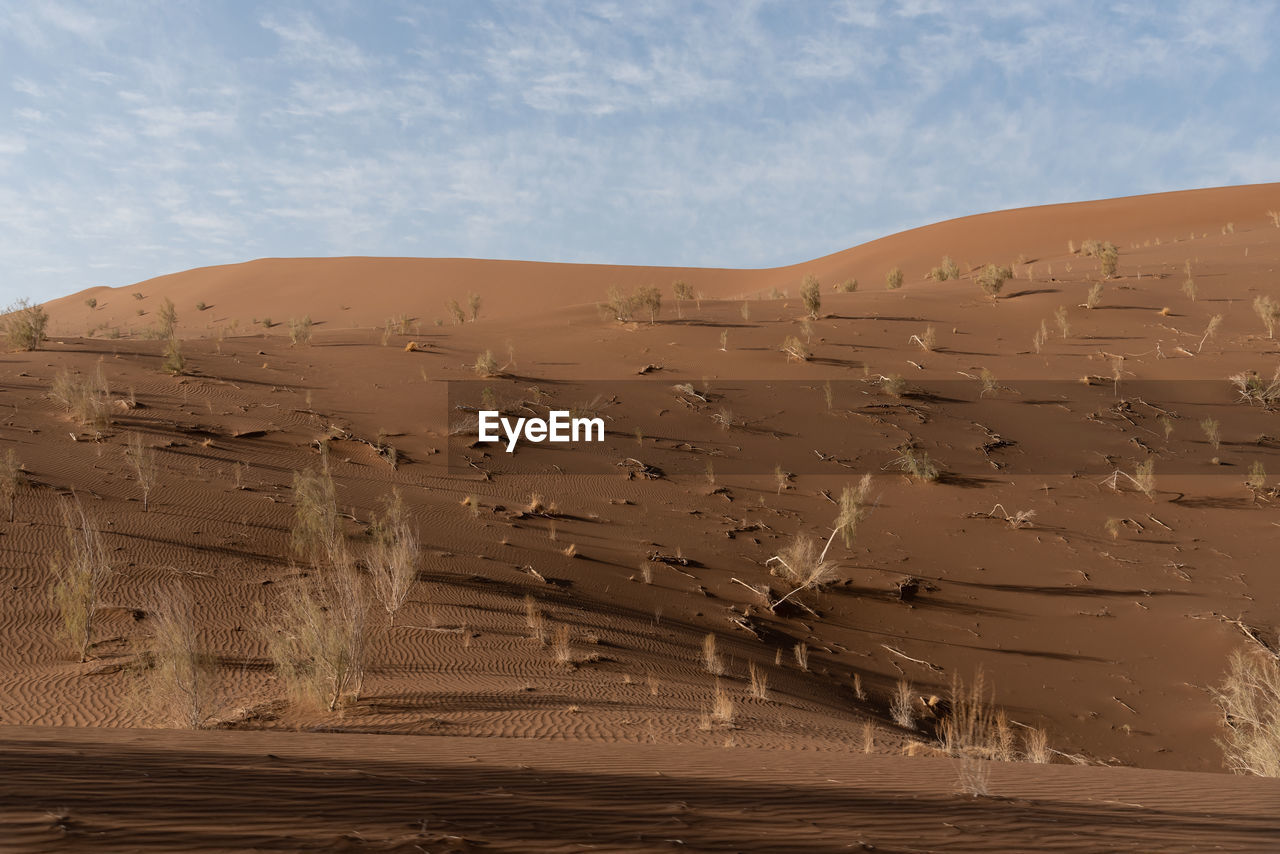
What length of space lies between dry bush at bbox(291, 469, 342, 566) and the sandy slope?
1.11 feet

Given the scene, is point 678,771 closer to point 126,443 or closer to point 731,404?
point 126,443

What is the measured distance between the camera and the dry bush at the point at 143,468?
11.1 m

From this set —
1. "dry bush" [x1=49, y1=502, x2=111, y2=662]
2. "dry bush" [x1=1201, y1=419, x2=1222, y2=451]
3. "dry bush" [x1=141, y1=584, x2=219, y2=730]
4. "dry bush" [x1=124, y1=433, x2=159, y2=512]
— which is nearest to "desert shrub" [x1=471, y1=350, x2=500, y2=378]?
"dry bush" [x1=124, y1=433, x2=159, y2=512]

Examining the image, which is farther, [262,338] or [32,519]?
[262,338]

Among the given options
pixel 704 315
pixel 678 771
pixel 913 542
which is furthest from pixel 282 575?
pixel 704 315

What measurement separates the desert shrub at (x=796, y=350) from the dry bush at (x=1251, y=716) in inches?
469

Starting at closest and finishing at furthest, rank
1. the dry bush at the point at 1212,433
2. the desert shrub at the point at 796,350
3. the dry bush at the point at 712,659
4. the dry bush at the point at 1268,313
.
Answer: the dry bush at the point at 712,659 < the dry bush at the point at 1212,433 < the desert shrub at the point at 796,350 < the dry bush at the point at 1268,313

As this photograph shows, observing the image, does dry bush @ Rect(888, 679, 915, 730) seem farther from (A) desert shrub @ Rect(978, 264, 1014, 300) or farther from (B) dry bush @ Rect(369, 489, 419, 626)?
(A) desert shrub @ Rect(978, 264, 1014, 300)

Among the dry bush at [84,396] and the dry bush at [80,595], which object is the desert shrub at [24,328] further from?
the dry bush at [80,595]

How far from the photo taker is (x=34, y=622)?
26.7 feet

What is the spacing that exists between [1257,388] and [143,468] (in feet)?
72.9

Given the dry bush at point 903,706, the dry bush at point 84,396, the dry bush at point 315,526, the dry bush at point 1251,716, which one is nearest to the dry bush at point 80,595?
the dry bush at point 315,526

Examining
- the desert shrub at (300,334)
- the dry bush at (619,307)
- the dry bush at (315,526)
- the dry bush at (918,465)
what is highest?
the dry bush at (619,307)

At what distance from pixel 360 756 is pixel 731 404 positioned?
580 inches
